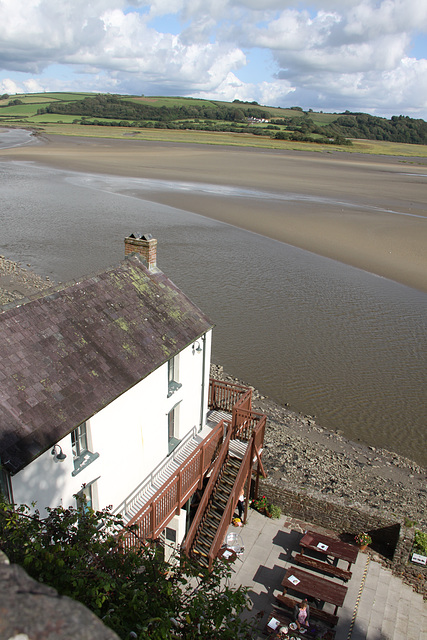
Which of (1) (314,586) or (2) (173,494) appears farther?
(2) (173,494)

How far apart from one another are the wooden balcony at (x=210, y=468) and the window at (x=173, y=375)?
1.75 metres

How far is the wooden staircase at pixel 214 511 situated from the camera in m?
12.2

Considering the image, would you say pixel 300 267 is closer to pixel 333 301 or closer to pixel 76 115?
pixel 333 301

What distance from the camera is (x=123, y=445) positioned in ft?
37.6

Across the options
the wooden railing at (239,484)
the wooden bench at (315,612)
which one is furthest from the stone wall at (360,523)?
the wooden bench at (315,612)

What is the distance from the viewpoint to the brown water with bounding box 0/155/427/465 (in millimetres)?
21016

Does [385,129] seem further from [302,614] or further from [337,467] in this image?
[302,614]

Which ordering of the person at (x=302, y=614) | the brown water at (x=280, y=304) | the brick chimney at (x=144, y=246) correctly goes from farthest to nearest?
1. the brown water at (x=280, y=304)
2. the brick chimney at (x=144, y=246)
3. the person at (x=302, y=614)

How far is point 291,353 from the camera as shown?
24234 mm

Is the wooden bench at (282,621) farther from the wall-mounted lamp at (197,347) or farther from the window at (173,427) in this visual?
the wall-mounted lamp at (197,347)

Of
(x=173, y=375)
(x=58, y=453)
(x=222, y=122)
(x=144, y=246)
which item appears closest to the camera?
(x=58, y=453)

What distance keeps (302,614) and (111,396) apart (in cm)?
677

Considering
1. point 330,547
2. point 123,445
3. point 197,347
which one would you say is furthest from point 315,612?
point 197,347

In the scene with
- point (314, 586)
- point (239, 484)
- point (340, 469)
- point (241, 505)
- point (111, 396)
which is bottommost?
point (340, 469)
